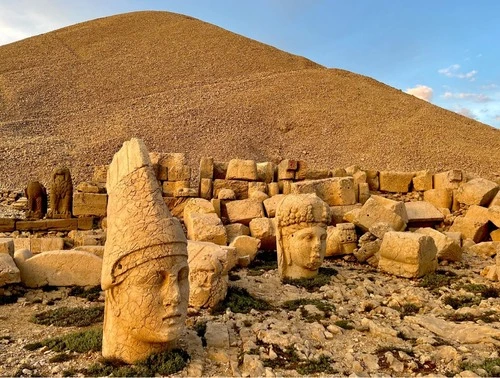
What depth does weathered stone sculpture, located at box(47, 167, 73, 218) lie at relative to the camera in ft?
43.1

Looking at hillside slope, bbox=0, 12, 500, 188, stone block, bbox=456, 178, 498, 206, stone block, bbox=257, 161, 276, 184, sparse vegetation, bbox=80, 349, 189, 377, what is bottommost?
sparse vegetation, bbox=80, 349, 189, 377

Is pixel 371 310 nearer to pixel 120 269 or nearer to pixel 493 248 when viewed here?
pixel 120 269

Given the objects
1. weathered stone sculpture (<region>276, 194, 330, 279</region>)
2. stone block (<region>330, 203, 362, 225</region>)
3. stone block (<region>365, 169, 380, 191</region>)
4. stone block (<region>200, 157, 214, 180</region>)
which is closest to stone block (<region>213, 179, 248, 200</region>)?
stone block (<region>200, 157, 214, 180</region>)

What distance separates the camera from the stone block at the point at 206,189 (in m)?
12.9

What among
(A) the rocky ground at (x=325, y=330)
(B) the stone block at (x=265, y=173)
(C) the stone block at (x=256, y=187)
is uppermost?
(B) the stone block at (x=265, y=173)

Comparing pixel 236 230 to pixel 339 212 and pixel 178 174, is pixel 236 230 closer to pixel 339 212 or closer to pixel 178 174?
pixel 178 174

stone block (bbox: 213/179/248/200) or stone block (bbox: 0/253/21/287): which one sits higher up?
stone block (bbox: 213/179/248/200)

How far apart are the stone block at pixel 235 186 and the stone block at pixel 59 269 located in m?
5.57

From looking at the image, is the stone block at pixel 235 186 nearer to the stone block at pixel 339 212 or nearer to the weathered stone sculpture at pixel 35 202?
the stone block at pixel 339 212

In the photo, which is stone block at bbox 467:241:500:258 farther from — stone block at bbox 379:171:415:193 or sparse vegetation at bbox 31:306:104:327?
sparse vegetation at bbox 31:306:104:327

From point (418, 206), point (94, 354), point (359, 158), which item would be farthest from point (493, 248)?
point (359, 158)

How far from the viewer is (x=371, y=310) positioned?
22.2 ft

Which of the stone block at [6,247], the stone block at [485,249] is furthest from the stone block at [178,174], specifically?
the stone block at [485,249]

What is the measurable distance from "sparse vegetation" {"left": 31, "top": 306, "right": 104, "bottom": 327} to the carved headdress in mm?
1954
